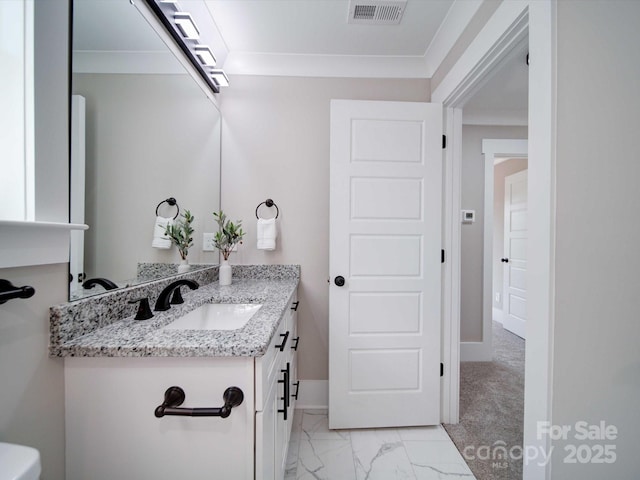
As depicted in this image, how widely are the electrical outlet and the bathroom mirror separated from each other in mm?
111

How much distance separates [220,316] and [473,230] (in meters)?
2.54

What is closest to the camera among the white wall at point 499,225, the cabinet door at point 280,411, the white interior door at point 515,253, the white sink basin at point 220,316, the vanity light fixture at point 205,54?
the cabinet door at point 280,411

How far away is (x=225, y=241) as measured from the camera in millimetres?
1710

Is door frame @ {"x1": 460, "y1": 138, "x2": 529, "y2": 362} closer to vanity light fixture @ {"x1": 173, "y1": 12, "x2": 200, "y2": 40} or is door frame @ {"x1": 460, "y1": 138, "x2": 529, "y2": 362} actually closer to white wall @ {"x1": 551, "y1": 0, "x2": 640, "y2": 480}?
white wall @ {"x1": 551, "y1": 0, "x2": 640, "y2": 480}

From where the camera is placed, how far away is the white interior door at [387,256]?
167 centimetres

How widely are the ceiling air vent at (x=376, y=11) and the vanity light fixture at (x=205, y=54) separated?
854 mm

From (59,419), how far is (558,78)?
188 cm

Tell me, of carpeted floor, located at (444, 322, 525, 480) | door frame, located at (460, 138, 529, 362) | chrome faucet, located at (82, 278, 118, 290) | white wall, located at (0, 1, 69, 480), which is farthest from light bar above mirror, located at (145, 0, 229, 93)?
carpeted floor, located at (444, 322, 525, 480)

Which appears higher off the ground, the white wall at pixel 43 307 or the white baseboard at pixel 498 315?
the white wall at pixel 43 307

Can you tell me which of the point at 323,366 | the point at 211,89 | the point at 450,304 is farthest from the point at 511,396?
the point at 211,89

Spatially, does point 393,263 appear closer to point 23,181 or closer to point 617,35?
point 617,35

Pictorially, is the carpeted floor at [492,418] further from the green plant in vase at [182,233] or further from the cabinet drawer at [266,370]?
the green plant in vase at [182,233]

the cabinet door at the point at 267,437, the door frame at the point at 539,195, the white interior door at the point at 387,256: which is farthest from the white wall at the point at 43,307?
the door frame at the point at 539,195

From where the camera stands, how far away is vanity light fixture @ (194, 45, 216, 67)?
1.45 metres
